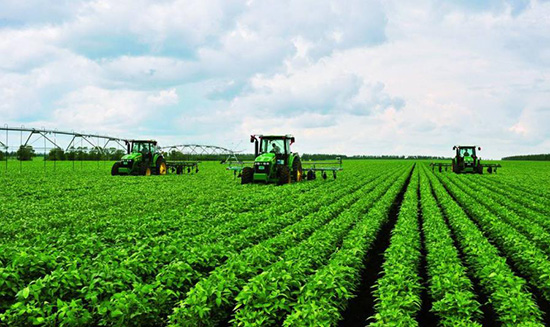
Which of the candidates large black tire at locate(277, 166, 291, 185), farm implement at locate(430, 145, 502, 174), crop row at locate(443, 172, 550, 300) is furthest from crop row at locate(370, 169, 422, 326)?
farm implement at locate(430, 145, 502, 174)

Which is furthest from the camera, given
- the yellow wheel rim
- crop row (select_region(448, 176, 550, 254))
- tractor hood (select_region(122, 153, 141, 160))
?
the yellow wheel rim

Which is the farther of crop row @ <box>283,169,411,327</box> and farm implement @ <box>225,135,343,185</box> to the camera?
farm implement @ <box>225,135,343,185</box>

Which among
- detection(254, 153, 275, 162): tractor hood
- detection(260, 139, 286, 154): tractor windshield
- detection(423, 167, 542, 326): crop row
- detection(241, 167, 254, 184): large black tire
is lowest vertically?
detection(423, 167, 542, 326): crop row

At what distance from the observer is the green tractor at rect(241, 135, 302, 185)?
70.0 feet

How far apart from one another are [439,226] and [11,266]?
9.14 m

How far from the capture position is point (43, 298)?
205 inches

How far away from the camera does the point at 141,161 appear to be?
28266 mm

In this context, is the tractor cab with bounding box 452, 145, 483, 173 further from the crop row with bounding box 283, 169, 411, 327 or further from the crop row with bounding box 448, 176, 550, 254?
the crop row with bounding box 283, 169, 411, 327

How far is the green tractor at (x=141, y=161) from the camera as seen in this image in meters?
27.7

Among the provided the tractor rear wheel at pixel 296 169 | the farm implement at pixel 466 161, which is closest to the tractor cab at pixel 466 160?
the farm implement at pixel 466 161

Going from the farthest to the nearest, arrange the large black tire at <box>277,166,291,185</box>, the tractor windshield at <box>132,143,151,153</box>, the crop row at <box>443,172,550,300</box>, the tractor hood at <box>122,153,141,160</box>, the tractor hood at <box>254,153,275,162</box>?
1. the tractor windshield at <box>132,143,151,153</box>
2. the tractor hood at <box>122,153,141,160</box>
3. the tractor hood at <box>254,153,275,162</box>
4. the large black tire at <box>277,166,291,185</box>
5. the crop row at <box>443,172,550,300</box>

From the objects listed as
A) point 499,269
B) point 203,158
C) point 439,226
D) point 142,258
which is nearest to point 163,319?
point 142,258

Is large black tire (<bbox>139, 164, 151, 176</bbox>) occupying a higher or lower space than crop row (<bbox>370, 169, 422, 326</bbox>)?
higher

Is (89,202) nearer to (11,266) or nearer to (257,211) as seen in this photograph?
(257,211)
